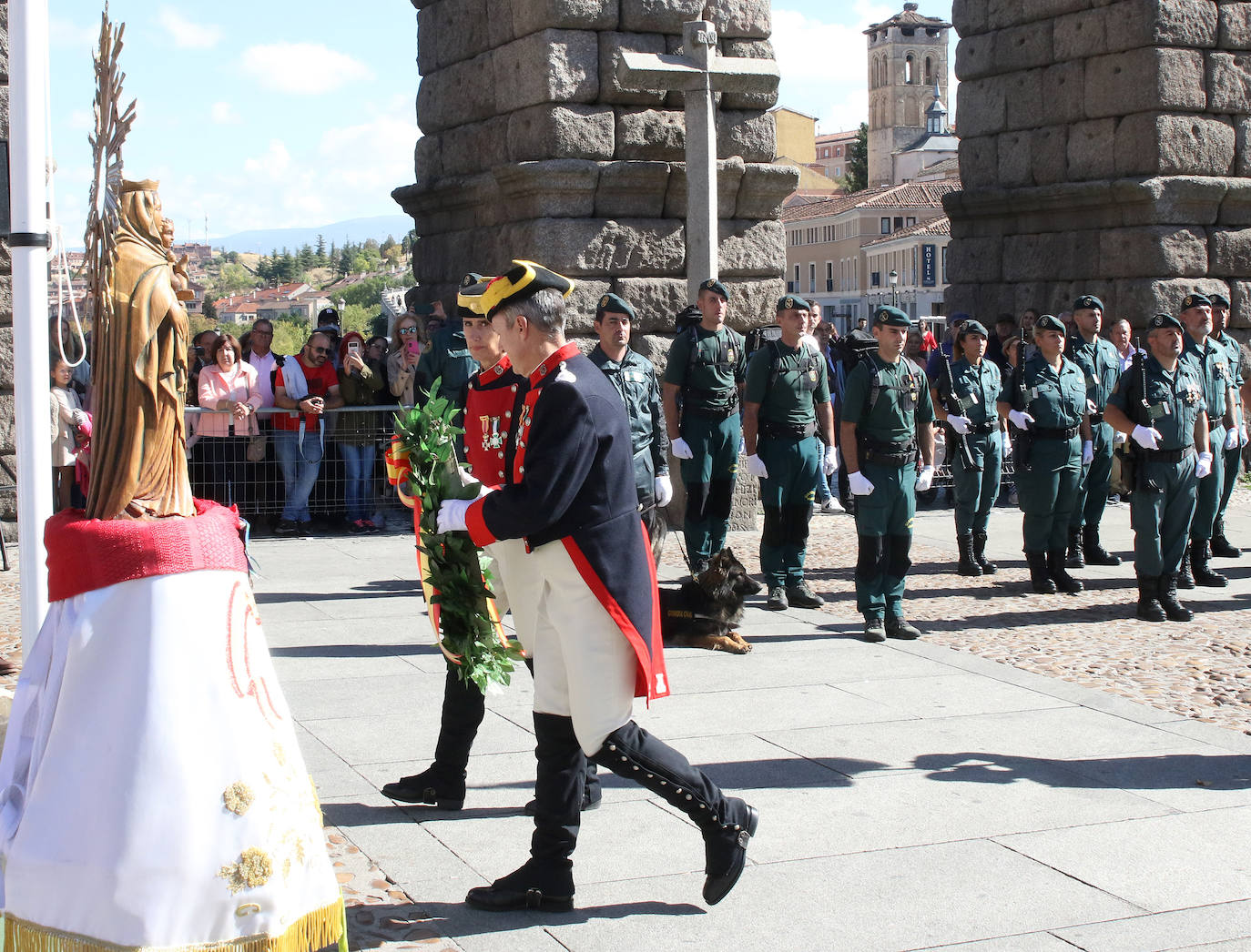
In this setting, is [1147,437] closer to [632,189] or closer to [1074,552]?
[1074,552]

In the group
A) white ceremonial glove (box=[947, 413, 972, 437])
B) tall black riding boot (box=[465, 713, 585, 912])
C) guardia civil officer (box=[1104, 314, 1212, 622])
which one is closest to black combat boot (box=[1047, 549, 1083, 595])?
guardia civil officer (box=[1104, 314, 1212, 622])

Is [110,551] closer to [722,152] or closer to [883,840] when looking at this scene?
[883,840]

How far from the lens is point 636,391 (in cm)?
836

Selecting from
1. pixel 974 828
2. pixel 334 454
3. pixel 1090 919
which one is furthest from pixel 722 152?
pixel 1090 919

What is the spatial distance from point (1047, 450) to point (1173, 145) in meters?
5.89

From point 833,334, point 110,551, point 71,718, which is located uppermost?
point 833,334

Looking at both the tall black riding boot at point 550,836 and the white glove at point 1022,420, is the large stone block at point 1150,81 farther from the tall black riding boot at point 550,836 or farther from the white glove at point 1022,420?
the tall black riding boot at point 550,836

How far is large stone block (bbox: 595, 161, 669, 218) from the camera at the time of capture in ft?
39.7

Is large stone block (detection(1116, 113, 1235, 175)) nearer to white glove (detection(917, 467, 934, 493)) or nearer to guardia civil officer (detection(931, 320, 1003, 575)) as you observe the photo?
guardia civil officer (detection(931, 320, 1003, 575))

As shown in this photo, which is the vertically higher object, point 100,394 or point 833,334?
point 833,334

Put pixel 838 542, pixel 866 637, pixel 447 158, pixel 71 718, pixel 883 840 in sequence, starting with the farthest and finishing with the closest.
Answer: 1. pixel 447 158
2. pixel 838 542
3. pixel 866 637
4. pixel 883 840
5. pixel 71 718

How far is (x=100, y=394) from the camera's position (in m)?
3.67

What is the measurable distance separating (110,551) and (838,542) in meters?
9.38

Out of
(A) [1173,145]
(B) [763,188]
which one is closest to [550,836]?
(B) [763,188]
